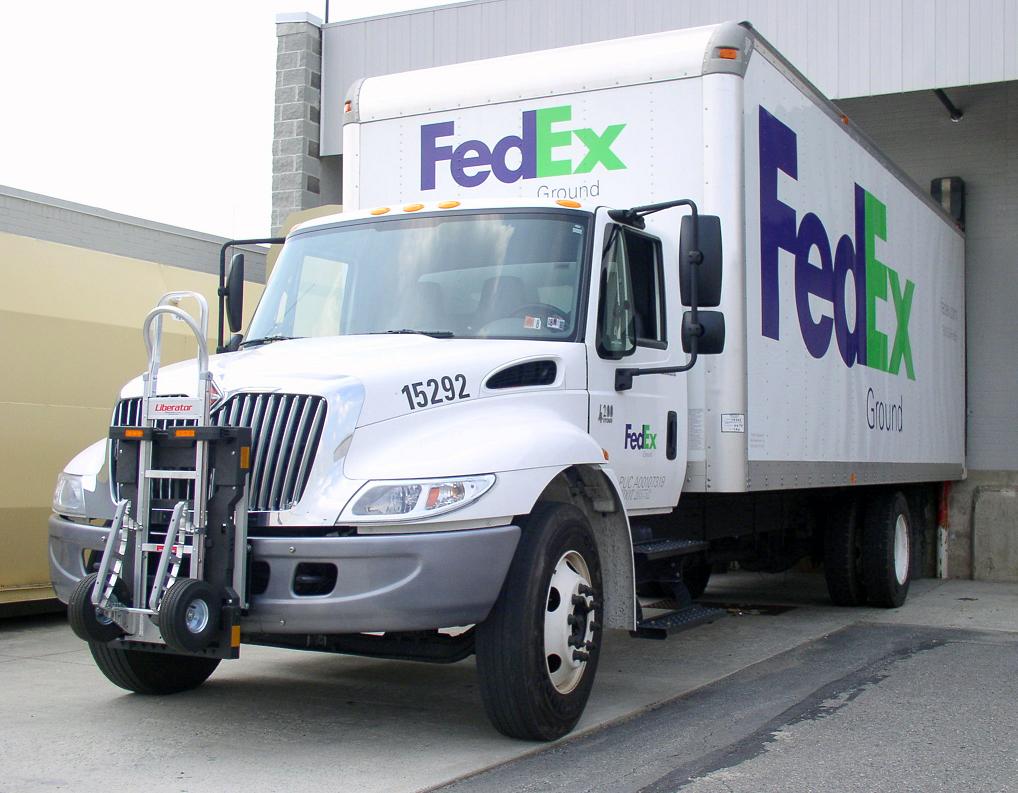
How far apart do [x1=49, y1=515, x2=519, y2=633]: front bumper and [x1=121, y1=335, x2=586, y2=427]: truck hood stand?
598mm

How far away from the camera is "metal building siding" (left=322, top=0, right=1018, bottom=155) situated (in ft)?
46.4

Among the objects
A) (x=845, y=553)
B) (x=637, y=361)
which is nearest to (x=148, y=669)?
(x=637, y=361)

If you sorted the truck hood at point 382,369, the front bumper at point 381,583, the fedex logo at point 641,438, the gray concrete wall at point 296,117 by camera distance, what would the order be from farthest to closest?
the gray concrete wall at point 296,117
the fedex logo at point 641,438
the truck hood at point 382,369
the front bumper at point 381,583

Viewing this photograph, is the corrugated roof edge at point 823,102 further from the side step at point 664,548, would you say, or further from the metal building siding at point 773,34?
the side step at point 664,548

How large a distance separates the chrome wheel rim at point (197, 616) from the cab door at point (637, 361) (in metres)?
2.20

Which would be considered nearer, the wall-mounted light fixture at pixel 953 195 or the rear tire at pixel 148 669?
the rear tire at pixel 148 669

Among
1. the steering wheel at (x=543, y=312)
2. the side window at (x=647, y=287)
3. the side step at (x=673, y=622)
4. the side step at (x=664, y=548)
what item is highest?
the side window at (x=647, y=287)

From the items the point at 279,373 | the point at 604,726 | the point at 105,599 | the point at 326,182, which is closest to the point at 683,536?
the point at 604,726

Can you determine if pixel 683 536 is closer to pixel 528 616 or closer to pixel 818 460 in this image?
pixel 818 460

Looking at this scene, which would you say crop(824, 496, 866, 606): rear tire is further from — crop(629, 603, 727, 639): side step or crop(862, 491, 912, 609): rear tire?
crop(629, 603, 727, 639): side step

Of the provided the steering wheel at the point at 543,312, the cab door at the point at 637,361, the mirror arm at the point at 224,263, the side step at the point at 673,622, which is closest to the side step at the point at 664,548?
the cab door at the point at 637,361

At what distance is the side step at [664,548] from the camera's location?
22.7 feet

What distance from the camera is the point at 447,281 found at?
645cm

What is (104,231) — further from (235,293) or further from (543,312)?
(543,312)
